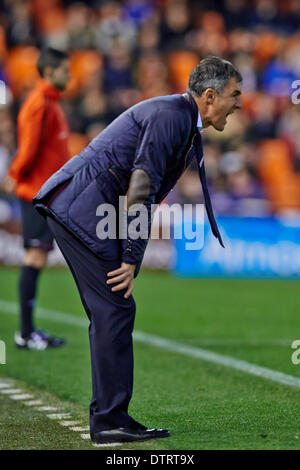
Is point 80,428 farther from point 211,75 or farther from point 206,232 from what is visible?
point 206,232

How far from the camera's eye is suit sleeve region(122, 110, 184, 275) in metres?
4.28

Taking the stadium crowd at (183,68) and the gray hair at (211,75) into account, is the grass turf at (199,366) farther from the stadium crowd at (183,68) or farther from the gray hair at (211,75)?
the stadium crowd at (183,68)

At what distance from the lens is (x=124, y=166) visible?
4.46 m

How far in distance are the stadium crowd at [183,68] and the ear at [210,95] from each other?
30.8ft

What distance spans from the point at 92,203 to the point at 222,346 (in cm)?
360

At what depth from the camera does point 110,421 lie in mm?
4465

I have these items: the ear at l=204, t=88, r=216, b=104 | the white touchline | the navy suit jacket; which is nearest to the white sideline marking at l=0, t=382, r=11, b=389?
the white touchline

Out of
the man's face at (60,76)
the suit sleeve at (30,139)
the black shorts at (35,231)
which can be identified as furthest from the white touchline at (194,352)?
the man's face at (60,76)

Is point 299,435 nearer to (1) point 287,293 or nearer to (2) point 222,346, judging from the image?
(2) point 222,346

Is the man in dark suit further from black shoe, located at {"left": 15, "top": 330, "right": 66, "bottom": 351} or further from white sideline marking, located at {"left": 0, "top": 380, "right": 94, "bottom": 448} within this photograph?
black shoe, located at {"left": 15, "top": 330, "right": 66, "bottom": 351}

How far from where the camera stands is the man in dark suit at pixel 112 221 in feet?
14.5

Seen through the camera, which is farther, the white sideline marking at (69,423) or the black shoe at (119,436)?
the white sideline marking at (69,423)

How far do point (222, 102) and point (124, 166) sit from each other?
1.92 ft

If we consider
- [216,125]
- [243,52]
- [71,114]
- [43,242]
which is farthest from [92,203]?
[243,52]
